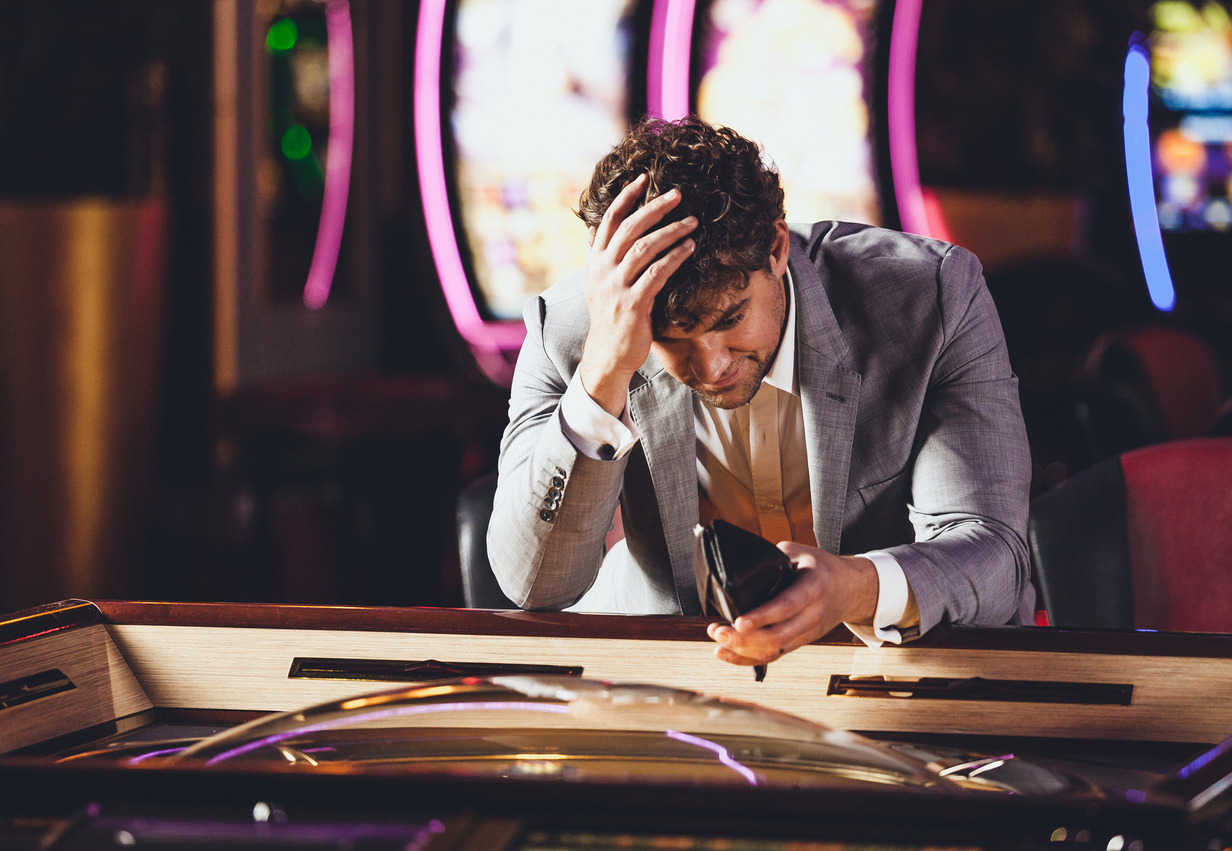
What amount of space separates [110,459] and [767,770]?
2.93m

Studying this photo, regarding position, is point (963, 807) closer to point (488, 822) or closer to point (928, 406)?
point (488, 822)

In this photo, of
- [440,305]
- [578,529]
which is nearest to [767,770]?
[578,529]

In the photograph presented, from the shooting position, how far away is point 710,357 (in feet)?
4.26

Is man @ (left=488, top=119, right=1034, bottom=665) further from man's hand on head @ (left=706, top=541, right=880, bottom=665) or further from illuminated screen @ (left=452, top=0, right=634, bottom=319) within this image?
illuminated screen @ (left=452, top=0, right=634, bottom=319)

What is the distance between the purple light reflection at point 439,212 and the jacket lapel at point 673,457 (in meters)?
2.17

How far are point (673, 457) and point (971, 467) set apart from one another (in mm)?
360

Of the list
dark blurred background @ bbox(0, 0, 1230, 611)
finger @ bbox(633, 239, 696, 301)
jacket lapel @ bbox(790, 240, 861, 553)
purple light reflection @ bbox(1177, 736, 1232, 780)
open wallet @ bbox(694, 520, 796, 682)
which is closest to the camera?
purple light reflection @ bbox(1177, 736, 1232, 780)

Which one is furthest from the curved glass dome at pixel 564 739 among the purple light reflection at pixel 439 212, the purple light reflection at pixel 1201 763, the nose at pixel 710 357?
the purple light reflection at pixel 439 212

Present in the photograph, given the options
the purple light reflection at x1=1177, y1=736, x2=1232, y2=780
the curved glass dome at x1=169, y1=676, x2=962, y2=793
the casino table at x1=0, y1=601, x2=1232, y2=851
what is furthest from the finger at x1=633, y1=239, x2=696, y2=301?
the purple light reflection at x1=1177, y1=736, x2=1232, y2=780

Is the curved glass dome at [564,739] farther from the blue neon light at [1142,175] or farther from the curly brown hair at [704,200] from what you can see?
the blue neon light at [1142,175]

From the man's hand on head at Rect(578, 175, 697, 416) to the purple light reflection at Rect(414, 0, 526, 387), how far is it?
7.74 ft

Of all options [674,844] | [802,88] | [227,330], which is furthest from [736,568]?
[227,330]

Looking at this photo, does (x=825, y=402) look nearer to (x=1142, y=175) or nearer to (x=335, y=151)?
(x=335, y=151)

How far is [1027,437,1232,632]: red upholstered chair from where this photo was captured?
59.5 inches
